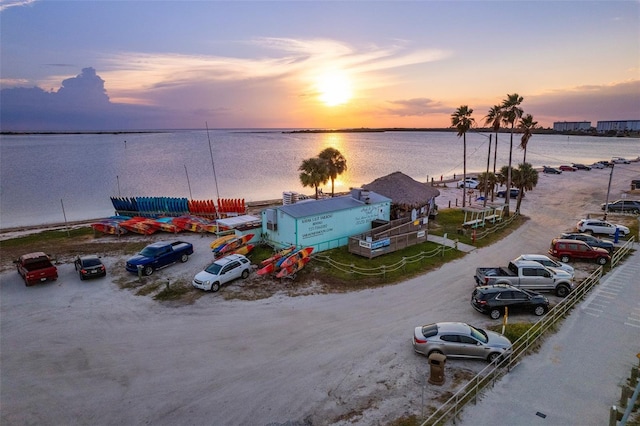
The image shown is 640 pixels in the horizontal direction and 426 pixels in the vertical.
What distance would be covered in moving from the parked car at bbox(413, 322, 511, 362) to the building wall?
12.6 meters

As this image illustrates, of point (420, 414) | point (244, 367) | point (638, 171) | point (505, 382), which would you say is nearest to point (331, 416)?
point (420, 414)

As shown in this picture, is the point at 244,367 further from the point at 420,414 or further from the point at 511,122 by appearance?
the point at 511,122

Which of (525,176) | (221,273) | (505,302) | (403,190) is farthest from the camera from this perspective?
(525,176)

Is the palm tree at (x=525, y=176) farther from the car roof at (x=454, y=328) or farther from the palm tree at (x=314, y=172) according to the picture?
the car roof at (x=454, y=328)

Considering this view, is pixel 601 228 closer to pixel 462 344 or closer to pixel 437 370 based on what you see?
pixel 462 344

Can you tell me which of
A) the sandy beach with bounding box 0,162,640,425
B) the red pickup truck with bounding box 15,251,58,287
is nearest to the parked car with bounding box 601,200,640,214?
the sandy beach with bounding box 0,162,640,425

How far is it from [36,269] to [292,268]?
15.0m

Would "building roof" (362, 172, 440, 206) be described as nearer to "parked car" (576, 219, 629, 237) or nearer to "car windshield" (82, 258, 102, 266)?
"parked car" (576, 219, 629, 237)

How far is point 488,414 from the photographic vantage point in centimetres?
1066

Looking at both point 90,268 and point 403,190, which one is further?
point 403,190

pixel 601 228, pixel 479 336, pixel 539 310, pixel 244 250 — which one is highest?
pixel 244 250

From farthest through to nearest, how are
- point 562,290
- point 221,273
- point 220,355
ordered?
point 221,273 < point 562,290 < point 220,355

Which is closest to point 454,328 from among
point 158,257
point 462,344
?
point 462,344

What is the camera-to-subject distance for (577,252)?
77.2 ft
